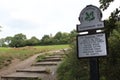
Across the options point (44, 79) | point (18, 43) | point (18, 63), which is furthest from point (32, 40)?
point (44, 79)

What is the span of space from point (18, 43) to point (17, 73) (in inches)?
770

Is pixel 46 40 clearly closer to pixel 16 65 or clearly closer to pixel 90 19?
pixel 16 65

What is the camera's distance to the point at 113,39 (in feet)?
28.8

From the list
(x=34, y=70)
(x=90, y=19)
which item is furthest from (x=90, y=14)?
(x=34, y=70)

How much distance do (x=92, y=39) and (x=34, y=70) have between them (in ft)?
27.9

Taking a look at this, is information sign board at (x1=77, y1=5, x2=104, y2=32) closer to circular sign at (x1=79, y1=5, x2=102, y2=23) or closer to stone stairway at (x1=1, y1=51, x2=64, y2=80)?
circular sign at (x1=79, y1=5, x2=102, y2=23)

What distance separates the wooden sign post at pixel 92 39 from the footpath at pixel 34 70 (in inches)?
266

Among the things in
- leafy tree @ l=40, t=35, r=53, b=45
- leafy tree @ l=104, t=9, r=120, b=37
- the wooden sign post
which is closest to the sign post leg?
the wooden sign post

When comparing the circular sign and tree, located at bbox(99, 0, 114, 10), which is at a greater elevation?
tree, located at bbox(99, 0, 114, 10)

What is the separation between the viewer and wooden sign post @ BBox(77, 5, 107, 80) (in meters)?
6.16

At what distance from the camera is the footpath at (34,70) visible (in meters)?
13.4

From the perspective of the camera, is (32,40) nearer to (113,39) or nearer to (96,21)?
(113,39)

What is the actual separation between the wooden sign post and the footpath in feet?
22.1

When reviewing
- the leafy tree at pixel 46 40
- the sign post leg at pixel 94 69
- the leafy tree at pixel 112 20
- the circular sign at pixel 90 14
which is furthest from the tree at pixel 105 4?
the leafy tree at pixel 46 40
